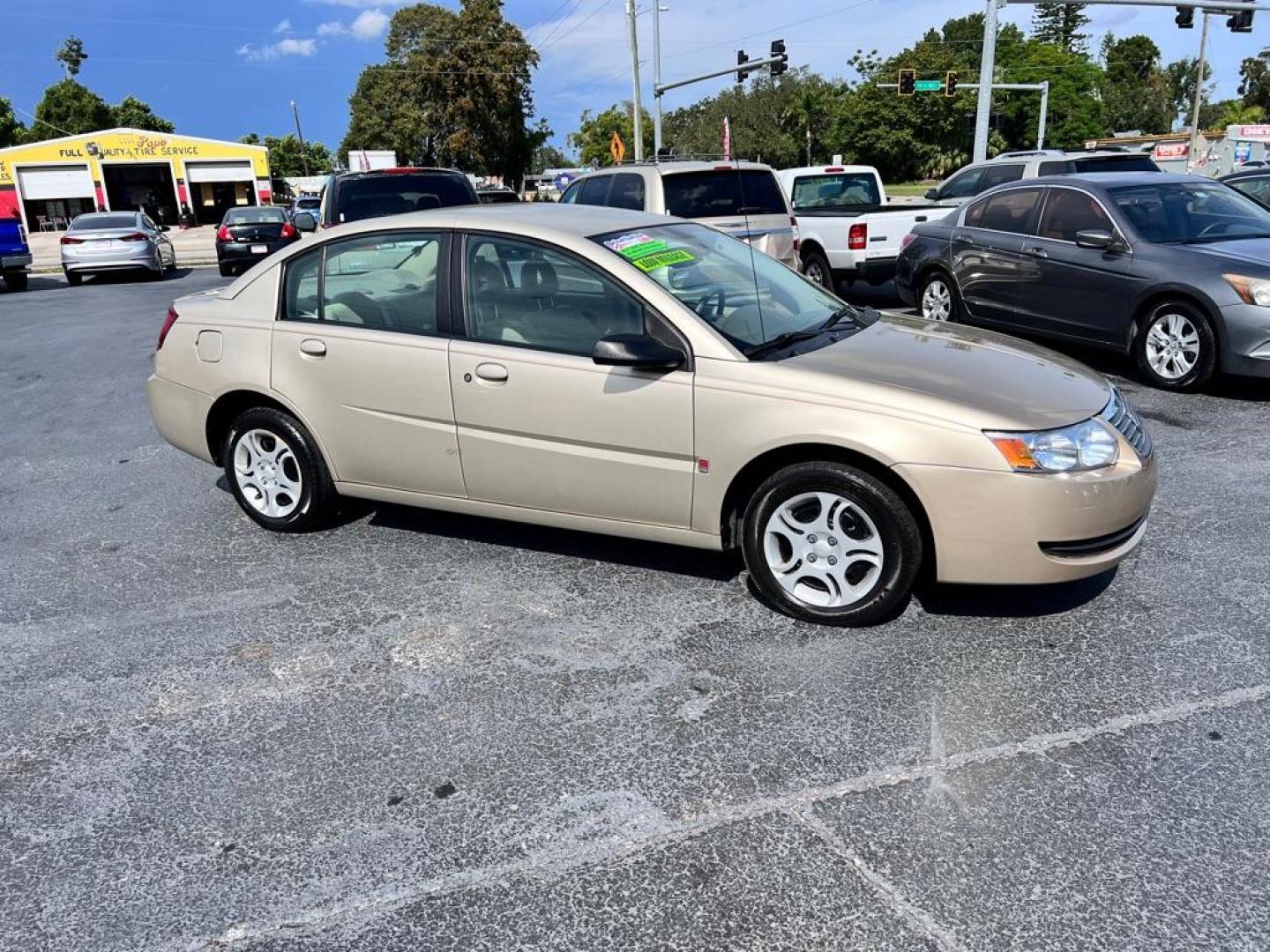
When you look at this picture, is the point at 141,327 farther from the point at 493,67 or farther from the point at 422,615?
the point at 493,67

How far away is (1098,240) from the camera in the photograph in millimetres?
7609

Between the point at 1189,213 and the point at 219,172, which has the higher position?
the point at 219,172

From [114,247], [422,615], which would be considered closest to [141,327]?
[114,247]

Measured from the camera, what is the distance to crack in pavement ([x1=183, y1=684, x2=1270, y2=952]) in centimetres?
240

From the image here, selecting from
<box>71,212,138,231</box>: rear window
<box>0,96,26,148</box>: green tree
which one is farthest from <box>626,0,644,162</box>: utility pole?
<box>0,96,26,148</box>: green tree

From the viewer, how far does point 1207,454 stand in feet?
19.2

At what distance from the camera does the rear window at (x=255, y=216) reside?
21875mm

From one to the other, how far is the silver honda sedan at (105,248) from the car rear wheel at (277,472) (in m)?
18.1

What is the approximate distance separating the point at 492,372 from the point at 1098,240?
5619 mm

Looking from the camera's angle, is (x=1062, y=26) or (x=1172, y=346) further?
(x=1062, y=26)

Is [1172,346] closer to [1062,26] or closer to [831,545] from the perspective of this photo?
[831,545]

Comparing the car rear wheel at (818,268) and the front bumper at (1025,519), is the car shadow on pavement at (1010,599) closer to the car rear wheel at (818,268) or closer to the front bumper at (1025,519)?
the front bumper at (1025,519)

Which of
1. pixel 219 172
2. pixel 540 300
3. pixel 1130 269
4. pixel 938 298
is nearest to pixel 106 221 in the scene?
pixel 938 298

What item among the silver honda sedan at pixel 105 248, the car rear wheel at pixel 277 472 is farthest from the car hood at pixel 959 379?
the silver honda sedan at pixel 105 248
